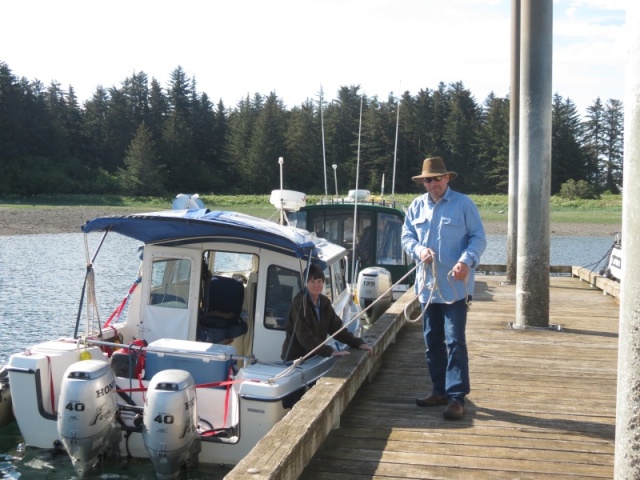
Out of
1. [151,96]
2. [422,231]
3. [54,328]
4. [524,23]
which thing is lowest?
[54,328]

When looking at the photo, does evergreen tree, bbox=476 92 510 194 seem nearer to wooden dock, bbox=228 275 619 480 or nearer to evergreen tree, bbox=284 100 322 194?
evergreen tree, bbox=284 100 322 194

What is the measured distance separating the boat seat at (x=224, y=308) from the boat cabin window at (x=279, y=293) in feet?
2.49

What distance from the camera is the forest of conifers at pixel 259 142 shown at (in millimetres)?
81812

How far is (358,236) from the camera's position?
16.4 m

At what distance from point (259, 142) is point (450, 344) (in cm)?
8185

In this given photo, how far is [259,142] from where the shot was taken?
86.6 meters

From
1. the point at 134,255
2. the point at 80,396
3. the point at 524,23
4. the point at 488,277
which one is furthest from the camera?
the point at 134,255

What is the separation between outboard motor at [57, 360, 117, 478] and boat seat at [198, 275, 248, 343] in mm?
2274

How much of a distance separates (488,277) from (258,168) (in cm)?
6883

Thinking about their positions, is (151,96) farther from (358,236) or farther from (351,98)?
(358,236)

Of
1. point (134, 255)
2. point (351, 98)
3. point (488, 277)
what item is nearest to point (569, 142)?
point (351, 98)

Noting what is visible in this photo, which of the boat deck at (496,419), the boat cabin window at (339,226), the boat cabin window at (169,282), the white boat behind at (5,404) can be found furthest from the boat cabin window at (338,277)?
the boat cabin window at (339,226)

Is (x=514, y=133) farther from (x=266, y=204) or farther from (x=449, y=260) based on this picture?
(x=266, y=204)

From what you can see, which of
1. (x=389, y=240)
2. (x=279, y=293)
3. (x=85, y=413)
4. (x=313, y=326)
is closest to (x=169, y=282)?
(x=279, y=293)
